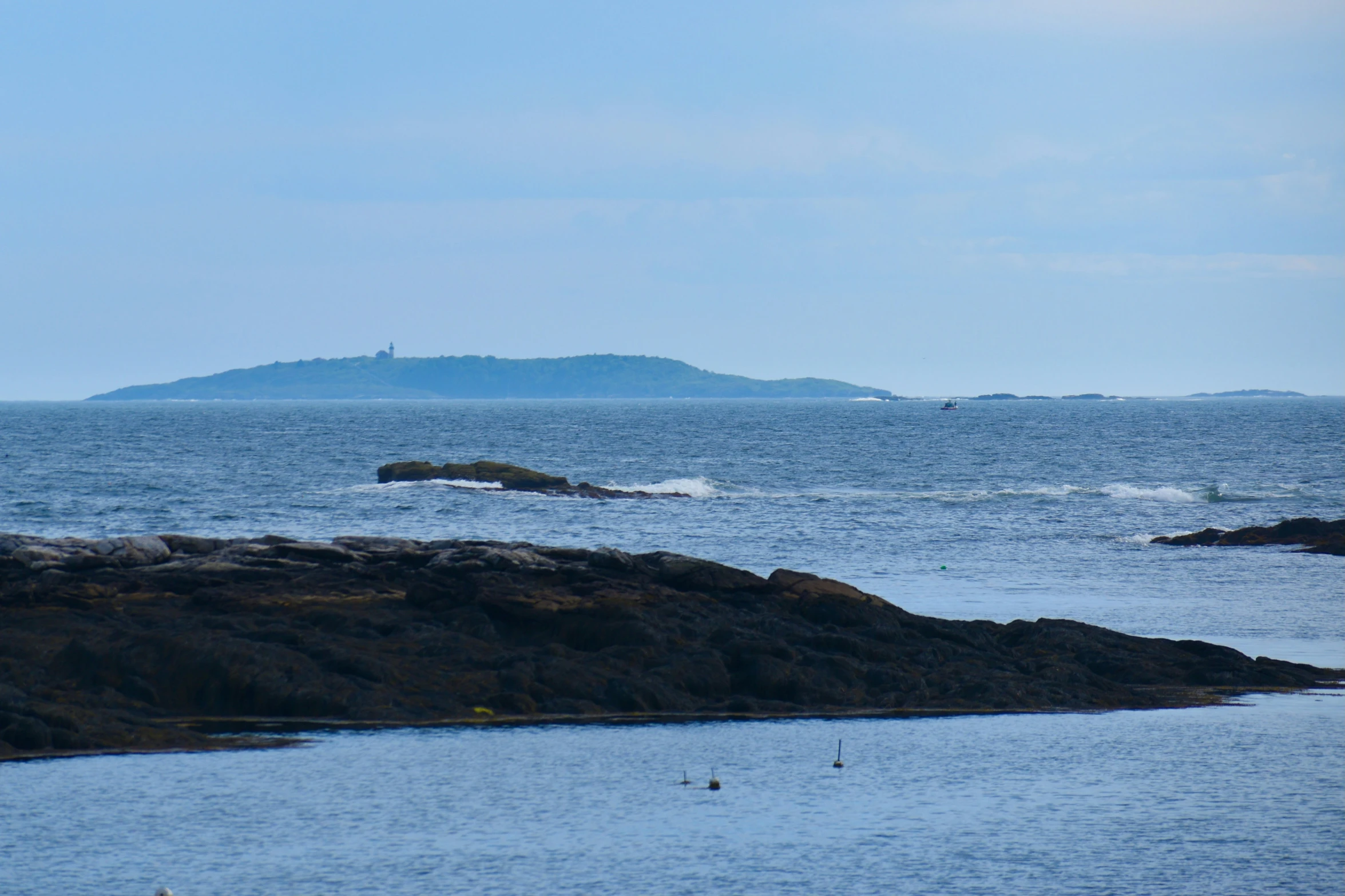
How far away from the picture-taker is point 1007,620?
120ft

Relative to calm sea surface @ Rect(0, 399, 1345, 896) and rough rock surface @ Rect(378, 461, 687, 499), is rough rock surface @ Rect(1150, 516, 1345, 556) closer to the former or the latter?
calm sea surface @ Rect(0, 399, 1345, 896)

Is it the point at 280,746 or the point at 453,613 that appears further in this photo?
the point at 453,613

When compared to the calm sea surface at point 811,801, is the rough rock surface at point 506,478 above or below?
above

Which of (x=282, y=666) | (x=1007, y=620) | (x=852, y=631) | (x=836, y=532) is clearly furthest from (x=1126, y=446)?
(x=282, y=666)

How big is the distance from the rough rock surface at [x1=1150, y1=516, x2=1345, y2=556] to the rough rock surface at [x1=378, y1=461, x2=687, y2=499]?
1104 inches

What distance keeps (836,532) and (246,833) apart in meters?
42.4

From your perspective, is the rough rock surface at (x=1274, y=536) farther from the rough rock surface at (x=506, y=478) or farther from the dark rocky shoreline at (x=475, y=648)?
the rough rock surface at (x=506, y=478)

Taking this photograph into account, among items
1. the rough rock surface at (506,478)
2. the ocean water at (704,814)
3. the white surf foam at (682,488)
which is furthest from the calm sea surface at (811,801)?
the white surf foam at (682,488)

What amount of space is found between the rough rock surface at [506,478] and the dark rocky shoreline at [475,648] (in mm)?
42390

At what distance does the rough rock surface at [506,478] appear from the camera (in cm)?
7631

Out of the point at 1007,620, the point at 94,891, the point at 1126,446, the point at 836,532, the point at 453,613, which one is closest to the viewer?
the point at 94,891

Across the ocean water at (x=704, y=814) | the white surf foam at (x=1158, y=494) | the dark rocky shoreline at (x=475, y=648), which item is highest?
the white surf foam at (x=1158, y=494)

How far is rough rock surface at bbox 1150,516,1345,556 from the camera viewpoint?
5422cm

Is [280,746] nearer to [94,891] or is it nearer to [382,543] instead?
[94,891]
